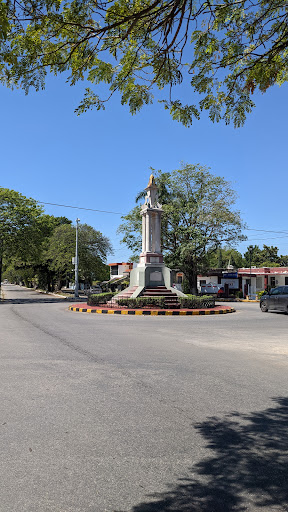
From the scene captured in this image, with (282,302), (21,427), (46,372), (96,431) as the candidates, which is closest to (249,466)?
(96,431)

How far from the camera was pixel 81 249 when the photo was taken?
149 ft

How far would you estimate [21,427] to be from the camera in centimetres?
377

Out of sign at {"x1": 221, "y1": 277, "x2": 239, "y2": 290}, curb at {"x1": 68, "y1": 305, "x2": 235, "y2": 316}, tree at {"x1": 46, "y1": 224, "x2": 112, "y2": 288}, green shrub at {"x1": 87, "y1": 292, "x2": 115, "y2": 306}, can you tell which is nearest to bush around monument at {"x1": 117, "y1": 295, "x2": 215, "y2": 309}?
curb at {"x1": 68, "y1": 305, "x2": 235, "y2": 316}

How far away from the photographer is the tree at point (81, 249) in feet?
146

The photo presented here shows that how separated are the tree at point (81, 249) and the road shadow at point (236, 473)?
41033 mm

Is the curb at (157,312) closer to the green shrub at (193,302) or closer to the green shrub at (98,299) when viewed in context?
the green shrub at (193,302)

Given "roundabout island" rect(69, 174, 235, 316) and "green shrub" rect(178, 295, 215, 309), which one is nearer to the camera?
"roundabout island" rect(69, 174, 235, 316)

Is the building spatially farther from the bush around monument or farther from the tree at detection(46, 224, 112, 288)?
the bush around monument

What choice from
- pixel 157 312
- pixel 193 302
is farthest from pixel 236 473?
pixel 193 302

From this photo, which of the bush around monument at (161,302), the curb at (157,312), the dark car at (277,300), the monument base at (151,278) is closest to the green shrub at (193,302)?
the bush around monument at (161,302)

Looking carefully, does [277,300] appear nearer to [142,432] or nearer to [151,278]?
[151,278]

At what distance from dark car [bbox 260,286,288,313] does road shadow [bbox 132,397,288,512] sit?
14858 mm

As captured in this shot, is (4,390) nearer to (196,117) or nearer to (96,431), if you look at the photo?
(96,431)

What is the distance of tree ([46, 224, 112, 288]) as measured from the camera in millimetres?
44594
